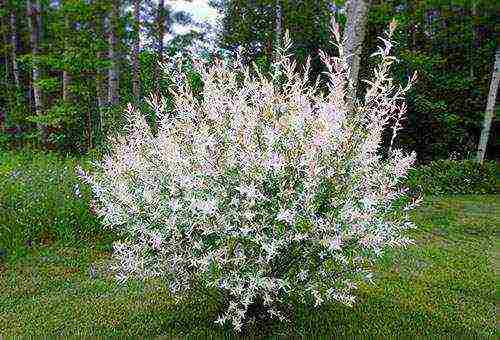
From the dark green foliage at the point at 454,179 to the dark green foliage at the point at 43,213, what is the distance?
28.3ft

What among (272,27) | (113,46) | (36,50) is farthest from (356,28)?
(272,27)

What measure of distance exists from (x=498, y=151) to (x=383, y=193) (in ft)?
53.2

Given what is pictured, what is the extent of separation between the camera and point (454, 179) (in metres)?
14.8

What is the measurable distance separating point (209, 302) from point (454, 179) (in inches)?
429

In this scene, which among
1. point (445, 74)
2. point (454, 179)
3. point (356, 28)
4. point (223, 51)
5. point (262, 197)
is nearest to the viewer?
point (262, 197)

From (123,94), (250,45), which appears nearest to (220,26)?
(250,45)

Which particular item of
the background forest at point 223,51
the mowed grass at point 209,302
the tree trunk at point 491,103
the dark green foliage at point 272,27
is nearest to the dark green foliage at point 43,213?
the mowed grass at point 209,302

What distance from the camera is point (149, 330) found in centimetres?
511

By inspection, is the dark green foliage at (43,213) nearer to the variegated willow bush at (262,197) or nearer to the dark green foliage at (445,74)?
the variegated willow bush at (262,197)

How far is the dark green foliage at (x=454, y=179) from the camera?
14516 mm

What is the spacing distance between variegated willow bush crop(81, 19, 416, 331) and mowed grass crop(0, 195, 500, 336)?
602mm

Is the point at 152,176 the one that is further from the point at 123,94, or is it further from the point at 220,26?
the point at 220,26

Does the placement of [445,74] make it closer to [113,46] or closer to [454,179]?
[454,179]

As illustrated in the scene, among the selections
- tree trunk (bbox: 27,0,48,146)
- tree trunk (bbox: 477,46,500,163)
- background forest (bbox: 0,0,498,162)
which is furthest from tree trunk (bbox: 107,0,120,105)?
tree trunk (bbox: 477,46,500,163)
